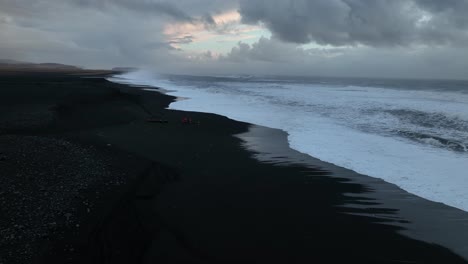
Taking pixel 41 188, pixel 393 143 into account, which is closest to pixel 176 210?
pixel 41 188

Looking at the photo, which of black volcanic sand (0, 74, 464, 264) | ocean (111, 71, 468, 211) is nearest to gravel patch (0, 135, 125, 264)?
black volcanic sand (0, 74, 464, 264)

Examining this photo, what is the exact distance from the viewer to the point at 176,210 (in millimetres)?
7668

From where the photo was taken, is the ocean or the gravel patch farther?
the ocean

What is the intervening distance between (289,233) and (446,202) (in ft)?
14.0

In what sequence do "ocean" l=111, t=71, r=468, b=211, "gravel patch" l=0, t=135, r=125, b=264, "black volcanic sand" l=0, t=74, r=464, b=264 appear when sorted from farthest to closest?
"ocean" l=111, t=71, r=468, b=211 < "black volcanic sand" l=0, t=74, r=464, b=264 < "gravel patch" l=0, t=135, r=125, b=264

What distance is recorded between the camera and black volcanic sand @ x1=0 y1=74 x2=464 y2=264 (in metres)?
5.88

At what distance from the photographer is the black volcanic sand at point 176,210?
5883 mm

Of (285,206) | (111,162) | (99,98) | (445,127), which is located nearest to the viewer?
(285,206)

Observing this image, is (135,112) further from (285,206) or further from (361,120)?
(285,206)

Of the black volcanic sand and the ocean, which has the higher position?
the ocean

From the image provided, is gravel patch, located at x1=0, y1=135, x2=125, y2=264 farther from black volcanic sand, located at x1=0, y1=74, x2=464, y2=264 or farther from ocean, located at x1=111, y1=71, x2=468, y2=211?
ocean, located at x1=111, y1=71, x2=468, y2=211

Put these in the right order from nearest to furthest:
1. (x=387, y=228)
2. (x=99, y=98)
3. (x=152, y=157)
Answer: (x=387, y=228)
(x=152, y=157)
(x=99, y=98)

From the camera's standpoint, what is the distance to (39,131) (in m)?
14.3

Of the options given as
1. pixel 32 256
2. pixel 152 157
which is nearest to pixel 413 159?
pixel 152 157
